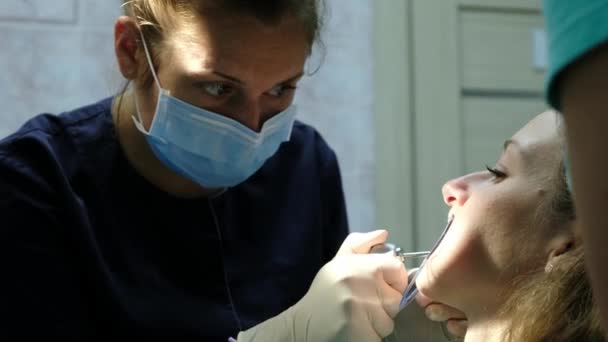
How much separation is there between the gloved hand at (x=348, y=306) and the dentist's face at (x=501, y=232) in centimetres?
8

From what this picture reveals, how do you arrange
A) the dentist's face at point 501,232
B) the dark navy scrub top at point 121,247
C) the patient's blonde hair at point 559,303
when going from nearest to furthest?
the patient's blonde hair at point 559,303 → the dentist's face at point 501,232 → the dark navy scrub top at point 121,247

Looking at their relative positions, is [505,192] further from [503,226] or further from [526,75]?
[526,75]

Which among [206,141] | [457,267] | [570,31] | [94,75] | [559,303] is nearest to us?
[570,31]

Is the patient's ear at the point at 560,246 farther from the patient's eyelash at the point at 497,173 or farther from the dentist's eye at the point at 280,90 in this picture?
the dentist's eye at the point at 280,90

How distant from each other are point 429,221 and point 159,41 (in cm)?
134

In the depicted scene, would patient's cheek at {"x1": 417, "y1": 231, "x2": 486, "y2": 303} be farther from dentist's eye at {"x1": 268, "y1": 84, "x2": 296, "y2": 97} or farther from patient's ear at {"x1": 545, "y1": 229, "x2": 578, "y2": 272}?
dentist's eye at {"x1": 268, "y1": 84, "x2": 296, "y2": 97}

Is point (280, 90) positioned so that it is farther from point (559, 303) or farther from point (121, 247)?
point (559, 303)

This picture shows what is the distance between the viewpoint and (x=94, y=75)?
237 cm

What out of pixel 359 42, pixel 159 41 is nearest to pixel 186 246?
pixel 159 41

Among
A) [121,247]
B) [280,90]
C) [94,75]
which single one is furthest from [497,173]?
[94,75]

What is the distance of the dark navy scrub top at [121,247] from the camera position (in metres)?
1.38

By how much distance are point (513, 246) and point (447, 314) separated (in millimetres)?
141

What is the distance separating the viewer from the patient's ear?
1033mm

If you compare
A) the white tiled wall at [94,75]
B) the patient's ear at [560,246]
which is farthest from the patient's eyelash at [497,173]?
the white tiled wall at [94,75]
